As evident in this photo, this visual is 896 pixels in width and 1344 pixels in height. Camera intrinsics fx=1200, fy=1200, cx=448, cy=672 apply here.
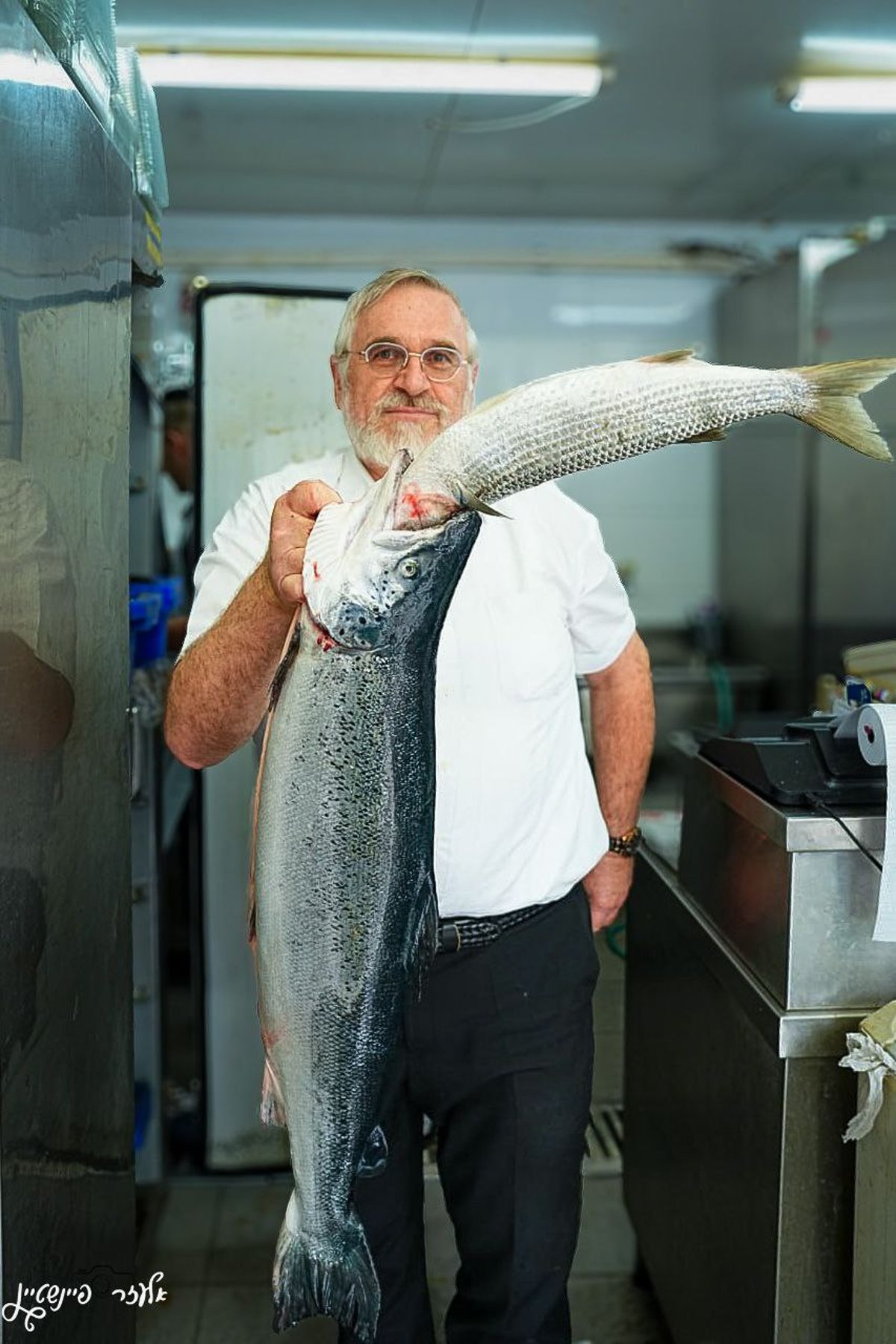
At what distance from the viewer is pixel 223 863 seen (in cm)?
275

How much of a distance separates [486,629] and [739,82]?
3.04 meters

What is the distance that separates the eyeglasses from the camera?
1597mm

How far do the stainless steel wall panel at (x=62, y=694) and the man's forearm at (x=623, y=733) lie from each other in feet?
2.71

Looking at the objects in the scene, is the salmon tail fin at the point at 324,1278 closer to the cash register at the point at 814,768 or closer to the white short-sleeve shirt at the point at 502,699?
the white short-sleeve shirt at the point at 502,699

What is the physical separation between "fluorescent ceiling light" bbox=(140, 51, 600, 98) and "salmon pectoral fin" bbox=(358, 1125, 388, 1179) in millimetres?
3297

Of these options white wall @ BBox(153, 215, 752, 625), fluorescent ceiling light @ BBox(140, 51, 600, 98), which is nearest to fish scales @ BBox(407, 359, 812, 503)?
fluorescent ceiling light @ BBox(140, 51, 600, 98)

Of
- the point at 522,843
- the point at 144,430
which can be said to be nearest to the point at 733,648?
the point at 144,430

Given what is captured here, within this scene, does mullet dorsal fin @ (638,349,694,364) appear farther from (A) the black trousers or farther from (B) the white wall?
(B) the white wall

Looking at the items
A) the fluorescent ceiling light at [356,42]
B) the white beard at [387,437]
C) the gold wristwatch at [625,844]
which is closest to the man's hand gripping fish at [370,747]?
the white beard at [387,437]

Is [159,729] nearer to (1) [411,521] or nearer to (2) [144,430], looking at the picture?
(2) [144,430]

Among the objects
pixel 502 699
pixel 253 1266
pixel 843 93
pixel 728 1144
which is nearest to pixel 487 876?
pixel 502 699

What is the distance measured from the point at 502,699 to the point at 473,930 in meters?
0.32

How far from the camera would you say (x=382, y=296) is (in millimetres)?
1604

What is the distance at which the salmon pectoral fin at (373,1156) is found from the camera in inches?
51.8
